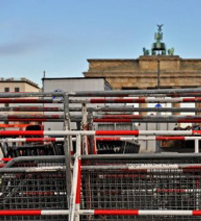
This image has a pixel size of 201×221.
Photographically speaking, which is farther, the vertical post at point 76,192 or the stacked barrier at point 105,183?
the stacked barrier at point 105,183

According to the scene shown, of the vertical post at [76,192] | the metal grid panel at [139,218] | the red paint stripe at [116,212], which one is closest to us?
the vertical post at [76,192]

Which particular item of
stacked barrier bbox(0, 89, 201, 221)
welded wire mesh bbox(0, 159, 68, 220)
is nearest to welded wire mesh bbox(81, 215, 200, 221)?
stacked barrier bbox(0, 89, 201, 221)

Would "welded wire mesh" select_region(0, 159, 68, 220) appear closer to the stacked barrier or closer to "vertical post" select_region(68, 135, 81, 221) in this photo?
the stacked barrier

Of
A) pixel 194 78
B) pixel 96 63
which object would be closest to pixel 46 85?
pixel 96 63

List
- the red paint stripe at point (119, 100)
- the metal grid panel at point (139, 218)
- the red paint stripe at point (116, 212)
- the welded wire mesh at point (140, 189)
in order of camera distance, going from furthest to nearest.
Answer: the red paint stripe at point (119, 100) → the welded wire mesh at point (140, 189) → the metal grid panel at point (139, 218) → the red paint stripe at point (116, 212)

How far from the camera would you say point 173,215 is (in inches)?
186

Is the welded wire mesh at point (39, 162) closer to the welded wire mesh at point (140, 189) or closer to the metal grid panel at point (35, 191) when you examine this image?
the metal grid panel at point (35, 191)

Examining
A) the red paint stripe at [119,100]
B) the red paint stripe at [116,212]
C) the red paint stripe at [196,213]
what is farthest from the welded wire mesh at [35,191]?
the red paint stripe at [196,213]

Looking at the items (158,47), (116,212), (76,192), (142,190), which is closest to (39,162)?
(76,192)

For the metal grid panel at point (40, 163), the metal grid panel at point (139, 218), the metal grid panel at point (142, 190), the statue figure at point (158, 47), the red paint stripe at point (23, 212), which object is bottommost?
the metal grid panel at point (139, 218)

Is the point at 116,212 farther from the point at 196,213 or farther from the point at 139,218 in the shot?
the point at 196,213

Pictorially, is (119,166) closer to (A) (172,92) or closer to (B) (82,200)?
(B) (82,200)

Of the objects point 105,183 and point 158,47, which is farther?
point 158,47

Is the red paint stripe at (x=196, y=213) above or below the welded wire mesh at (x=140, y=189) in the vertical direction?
below
